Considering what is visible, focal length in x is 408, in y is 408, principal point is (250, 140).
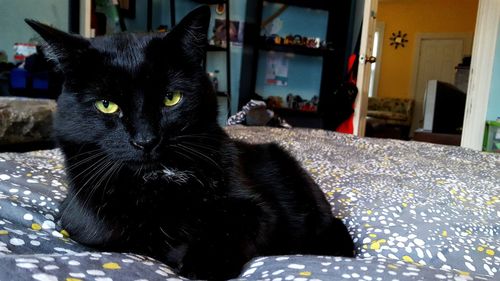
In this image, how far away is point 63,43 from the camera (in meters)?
0.59

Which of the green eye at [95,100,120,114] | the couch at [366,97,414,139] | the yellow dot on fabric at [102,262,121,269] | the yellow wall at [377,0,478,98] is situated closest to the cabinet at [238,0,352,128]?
the couch at [366,97,414,139]

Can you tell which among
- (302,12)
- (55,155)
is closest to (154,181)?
(55,155)

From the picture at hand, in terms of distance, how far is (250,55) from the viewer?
3625mm

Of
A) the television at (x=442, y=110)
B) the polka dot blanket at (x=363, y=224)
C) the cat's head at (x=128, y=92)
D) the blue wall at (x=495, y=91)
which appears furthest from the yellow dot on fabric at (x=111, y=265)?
the television at (x=442, y=110)

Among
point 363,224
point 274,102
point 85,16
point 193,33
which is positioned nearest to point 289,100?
point 274,102

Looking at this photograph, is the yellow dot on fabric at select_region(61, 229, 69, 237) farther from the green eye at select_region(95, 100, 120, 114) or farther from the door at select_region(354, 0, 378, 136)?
the door at select_region(354, 0, 378, 136)

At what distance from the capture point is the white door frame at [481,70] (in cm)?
333

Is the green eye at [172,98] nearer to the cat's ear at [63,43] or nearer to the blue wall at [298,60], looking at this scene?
the cat's ear at [63,43]

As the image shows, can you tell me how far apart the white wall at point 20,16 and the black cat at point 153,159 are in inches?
71.2

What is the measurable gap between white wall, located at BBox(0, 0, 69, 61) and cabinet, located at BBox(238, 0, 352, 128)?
171 cm

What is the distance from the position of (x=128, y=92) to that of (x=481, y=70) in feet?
11.5

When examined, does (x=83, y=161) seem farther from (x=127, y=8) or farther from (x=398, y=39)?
(x=398, y=39)

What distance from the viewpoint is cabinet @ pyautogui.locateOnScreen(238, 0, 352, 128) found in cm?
361

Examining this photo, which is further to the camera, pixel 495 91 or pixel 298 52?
pixel 298 52
